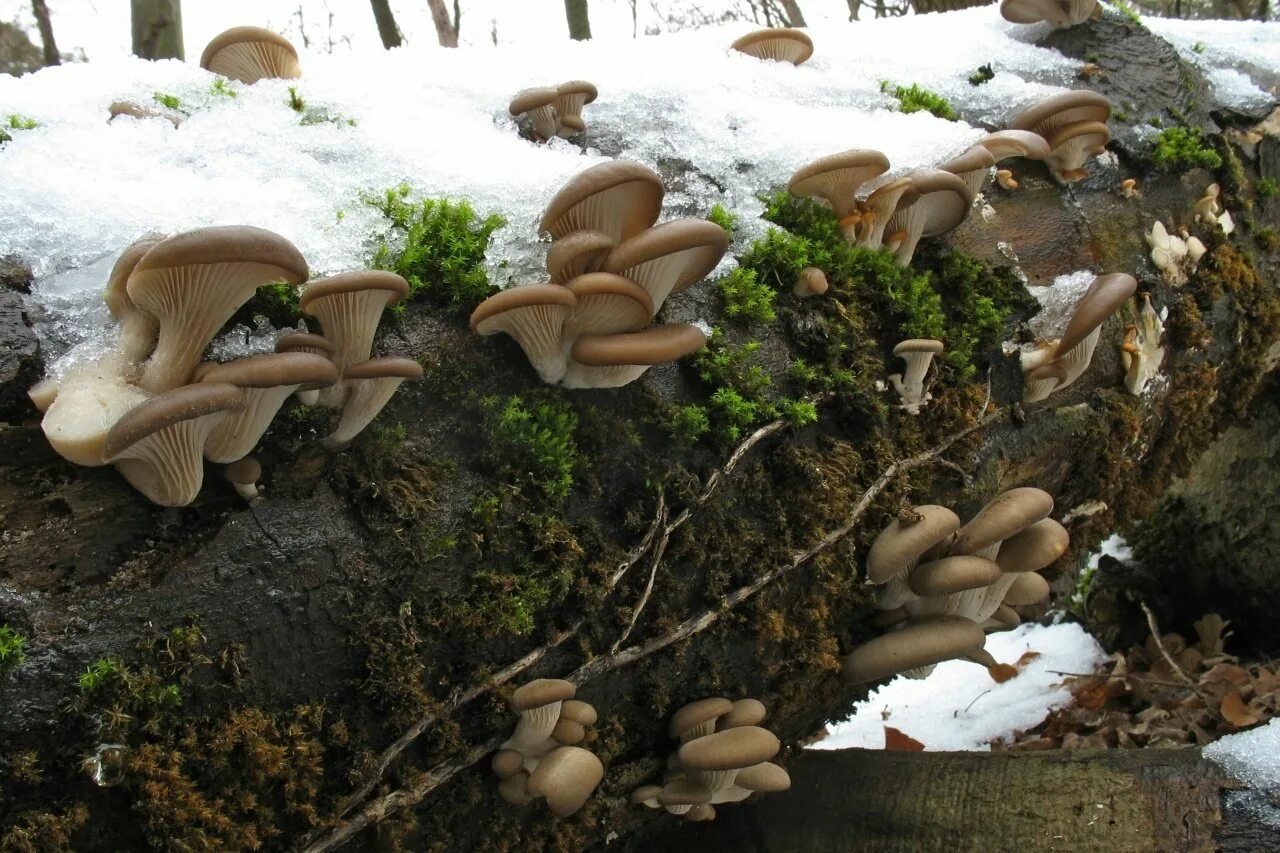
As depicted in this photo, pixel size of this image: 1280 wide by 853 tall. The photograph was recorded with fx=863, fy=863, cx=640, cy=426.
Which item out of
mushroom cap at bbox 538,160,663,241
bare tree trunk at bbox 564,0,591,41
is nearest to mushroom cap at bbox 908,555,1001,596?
mushroom cap at bbox 538,160,663,241

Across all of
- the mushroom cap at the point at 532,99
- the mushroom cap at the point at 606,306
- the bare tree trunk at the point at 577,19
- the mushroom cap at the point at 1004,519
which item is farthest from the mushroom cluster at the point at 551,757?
the bare tree trunk at the point at 577,19

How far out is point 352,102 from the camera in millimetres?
3145

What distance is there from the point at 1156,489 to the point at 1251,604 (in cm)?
241

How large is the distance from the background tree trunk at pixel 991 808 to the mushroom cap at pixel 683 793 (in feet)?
1.58

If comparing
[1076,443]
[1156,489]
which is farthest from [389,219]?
[1156,489]

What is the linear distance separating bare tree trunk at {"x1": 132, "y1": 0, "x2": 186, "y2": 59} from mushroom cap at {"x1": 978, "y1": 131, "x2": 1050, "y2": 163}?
8599mm

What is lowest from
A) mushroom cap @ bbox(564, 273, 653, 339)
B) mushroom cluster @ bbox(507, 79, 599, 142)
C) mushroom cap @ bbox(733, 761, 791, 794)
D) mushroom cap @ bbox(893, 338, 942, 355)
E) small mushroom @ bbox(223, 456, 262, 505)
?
mushroom cap @ bbox(733, 761, 791, 794)

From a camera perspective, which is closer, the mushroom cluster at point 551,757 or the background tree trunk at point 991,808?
the mushroom cluster at point 551,757

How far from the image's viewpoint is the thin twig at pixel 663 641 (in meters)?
2.14

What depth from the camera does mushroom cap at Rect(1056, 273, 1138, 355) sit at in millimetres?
3078

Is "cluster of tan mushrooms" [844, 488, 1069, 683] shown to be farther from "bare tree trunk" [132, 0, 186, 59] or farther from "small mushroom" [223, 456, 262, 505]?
"bare tree trunk" [132, 0, 186, 59]

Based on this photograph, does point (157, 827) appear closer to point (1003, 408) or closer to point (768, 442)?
point (768, 442)

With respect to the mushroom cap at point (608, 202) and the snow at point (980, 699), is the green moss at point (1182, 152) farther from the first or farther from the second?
the snow at point (980, 699)

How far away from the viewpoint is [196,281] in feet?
6.31
